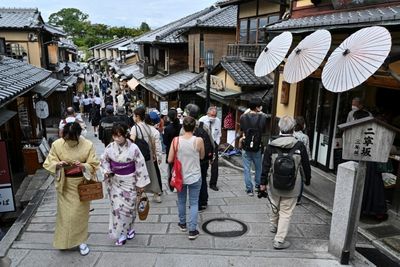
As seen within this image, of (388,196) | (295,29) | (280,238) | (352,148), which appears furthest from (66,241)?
(295,29)

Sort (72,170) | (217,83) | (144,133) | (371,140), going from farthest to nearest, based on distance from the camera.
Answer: (217,83), (144,133), (72,170), (371,140)

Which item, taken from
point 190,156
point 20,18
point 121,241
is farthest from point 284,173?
point 20,18

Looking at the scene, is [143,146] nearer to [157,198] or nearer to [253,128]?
[157,198]

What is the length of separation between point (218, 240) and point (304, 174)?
170 cm

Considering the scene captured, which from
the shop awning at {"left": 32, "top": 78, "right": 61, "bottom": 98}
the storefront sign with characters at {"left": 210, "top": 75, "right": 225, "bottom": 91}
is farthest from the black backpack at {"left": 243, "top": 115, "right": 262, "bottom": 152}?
the shop awning at {"left": 32, "top": 78, "right": 61, "bottom": 98}

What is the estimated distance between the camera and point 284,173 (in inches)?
186

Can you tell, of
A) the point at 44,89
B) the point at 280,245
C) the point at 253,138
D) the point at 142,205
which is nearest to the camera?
the point at 280,245

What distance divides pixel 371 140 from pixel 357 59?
3.86 ft

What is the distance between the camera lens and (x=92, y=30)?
81.9m

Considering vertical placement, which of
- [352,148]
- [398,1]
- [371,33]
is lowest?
[352,148]

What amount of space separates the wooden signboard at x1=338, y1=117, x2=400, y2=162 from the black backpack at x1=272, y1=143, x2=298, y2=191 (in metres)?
0.77

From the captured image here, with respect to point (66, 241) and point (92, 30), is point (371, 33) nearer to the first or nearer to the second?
point (66, 241)

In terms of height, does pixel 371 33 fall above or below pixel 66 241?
above

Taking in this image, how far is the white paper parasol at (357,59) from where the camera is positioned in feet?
14.6
